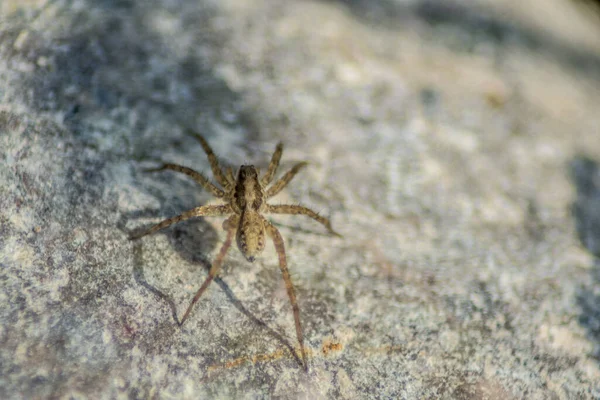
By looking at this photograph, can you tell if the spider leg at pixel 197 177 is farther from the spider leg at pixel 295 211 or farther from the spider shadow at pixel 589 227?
the spider shadow at pixel 589 227

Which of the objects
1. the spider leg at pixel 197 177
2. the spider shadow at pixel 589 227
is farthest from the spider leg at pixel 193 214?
the spider shadow at pixel 589 227

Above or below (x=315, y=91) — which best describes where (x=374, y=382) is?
below

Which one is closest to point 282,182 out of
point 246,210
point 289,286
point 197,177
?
point 246,210

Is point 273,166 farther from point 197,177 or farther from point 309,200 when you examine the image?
point 197,177

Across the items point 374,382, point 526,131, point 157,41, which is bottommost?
point 374,382

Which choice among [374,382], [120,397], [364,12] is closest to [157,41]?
[364,12]

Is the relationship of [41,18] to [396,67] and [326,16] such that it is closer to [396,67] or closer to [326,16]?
[326,16]
